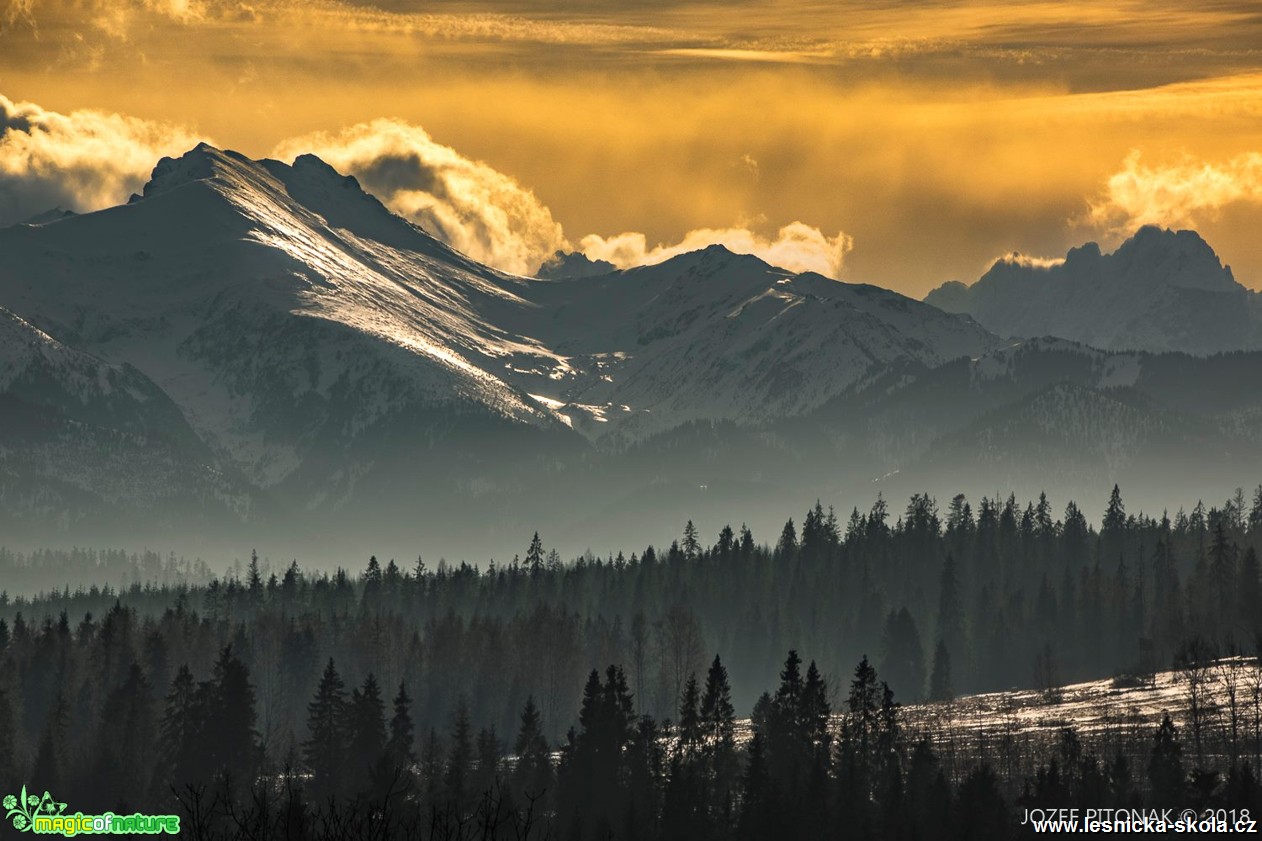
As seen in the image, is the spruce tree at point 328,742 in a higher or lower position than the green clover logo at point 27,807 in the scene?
higher

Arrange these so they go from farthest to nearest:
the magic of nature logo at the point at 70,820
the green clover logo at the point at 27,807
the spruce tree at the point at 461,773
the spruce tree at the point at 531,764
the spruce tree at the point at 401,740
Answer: the spruce tree at the point at 401,740, the green clover logo at the point at 27,807, the magic of nature logo at the point at 70,820, the spruce tree at the point at 531,764, the spruce tree at the point at 461,773

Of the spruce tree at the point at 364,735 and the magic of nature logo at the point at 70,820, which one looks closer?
the magic of nature logo at the point at 70,820

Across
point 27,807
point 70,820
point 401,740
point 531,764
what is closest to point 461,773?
point 531,764

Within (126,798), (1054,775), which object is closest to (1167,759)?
(1054,775)

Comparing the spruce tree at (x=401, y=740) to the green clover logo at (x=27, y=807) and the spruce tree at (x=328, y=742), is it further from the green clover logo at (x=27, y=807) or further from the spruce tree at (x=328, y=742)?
the green clover logo at (x=27, y=807)

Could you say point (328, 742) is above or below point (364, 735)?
below

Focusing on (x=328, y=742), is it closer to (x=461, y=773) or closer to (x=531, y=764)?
(x=531, y=764)

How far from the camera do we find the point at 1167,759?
141000 millimetres

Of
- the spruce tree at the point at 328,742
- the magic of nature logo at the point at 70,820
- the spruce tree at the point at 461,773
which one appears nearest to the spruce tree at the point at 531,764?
the spruce tree at the point at 461,773

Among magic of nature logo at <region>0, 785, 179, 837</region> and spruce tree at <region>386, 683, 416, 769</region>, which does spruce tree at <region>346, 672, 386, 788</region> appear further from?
magic of nature logo at <region>0, 785, 179, 837</region>

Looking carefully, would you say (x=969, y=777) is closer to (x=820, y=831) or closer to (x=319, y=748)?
(x=820, y=831)

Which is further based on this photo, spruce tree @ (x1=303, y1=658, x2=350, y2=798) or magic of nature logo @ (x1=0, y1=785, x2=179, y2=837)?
spruce tree @ (x1=303, y1=658, x2=350, y2=798)

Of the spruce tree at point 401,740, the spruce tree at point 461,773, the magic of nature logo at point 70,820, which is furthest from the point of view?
the spruce tree at point 401,740

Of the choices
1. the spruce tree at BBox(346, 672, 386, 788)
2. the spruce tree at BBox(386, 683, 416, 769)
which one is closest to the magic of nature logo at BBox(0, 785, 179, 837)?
the spruce tree at BBox(346, 672, 386, 788)
